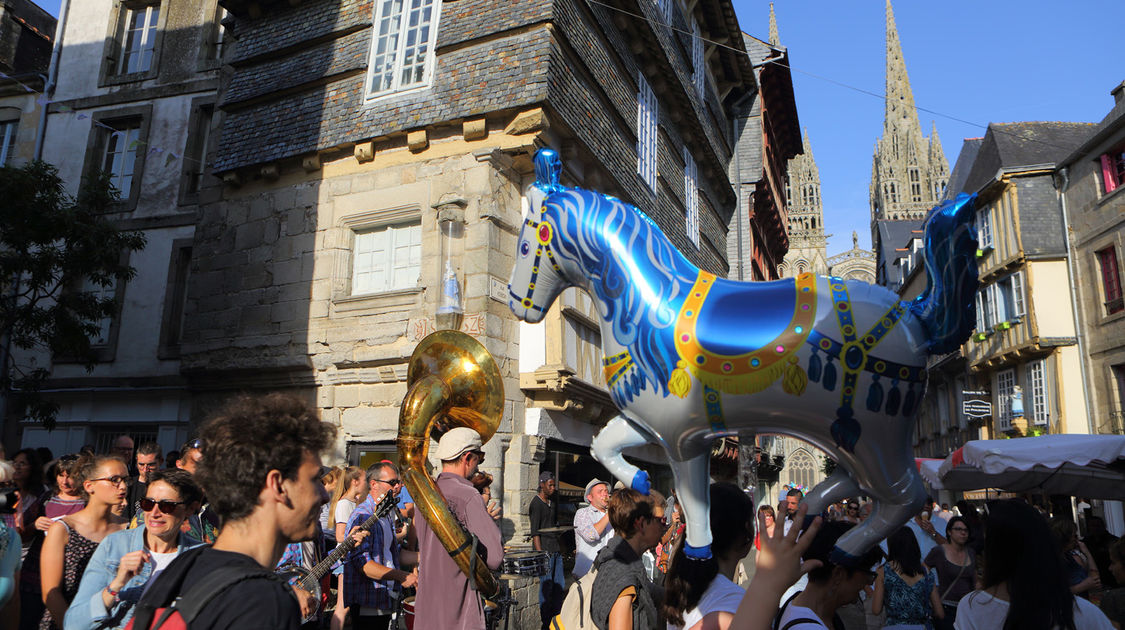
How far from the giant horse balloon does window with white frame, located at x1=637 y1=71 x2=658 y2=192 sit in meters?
10.2

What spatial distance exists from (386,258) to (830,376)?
28.9ft

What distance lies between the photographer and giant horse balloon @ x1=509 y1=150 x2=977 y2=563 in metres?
2.63

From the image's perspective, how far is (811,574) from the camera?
2.62 metres

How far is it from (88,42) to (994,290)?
85.2ft

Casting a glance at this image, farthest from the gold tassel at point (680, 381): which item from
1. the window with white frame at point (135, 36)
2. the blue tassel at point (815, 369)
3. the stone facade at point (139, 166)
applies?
the window with white frame at point (135, 36)

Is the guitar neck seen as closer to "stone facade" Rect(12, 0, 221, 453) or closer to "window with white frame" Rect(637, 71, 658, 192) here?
"stone facade" Rect(12, 0, 221, 453)

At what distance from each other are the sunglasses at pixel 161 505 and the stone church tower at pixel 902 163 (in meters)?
89.9

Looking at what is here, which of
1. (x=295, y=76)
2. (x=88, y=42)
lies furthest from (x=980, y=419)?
(x=88, y=42)

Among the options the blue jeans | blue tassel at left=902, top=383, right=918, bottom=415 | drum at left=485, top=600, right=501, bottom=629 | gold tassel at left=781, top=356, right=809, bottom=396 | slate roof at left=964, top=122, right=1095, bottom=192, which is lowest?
the blue jeans

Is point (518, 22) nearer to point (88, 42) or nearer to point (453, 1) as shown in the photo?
point (453, 1)

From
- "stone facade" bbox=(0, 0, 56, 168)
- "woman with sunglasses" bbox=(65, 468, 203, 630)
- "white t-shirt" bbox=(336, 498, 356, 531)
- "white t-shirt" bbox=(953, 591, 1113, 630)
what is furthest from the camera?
"stone facade" bbox=(0, 0, 56, 168)

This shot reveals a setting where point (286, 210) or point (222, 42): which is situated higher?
point (222, 42)

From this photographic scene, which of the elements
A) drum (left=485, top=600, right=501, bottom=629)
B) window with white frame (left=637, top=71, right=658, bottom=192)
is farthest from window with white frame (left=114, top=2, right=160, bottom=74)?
drum (left=485, top=600, right=501, bottom=629)

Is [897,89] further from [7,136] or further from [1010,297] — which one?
[7,136]
